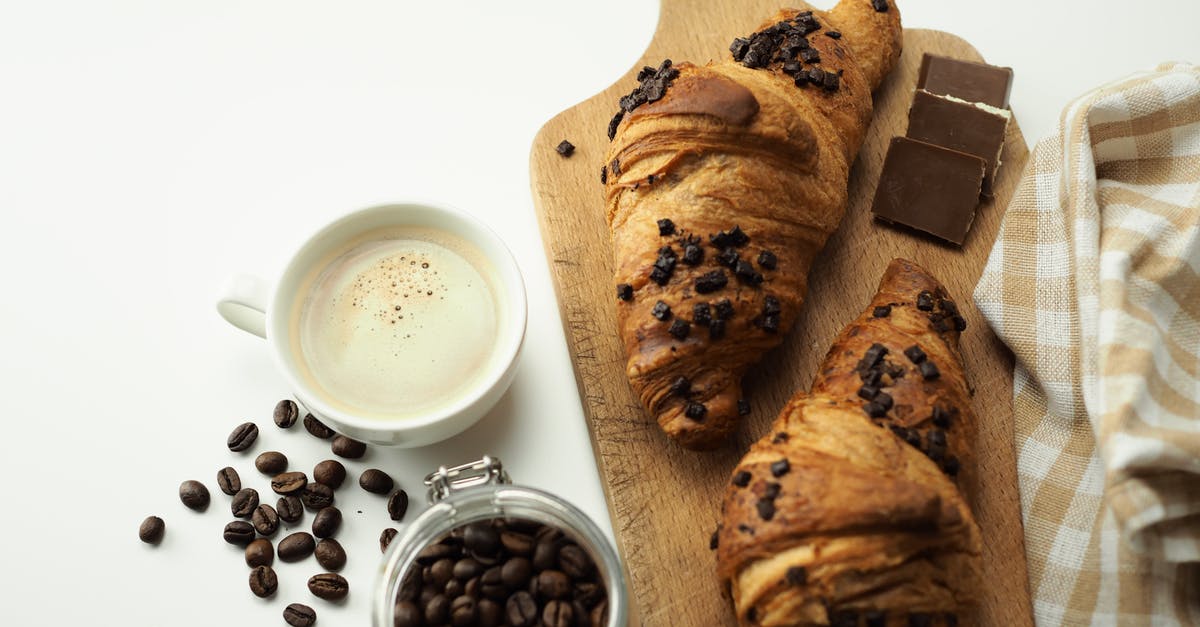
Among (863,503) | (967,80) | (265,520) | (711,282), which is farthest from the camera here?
(967,80)

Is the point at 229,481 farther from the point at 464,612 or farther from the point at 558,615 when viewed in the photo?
the point at 558,615

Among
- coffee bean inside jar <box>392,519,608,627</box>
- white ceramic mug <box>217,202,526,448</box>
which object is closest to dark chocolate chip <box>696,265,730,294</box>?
white ceramic mug <box>217,202,526,448</box>

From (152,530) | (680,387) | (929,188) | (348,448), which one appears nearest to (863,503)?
(680,387)

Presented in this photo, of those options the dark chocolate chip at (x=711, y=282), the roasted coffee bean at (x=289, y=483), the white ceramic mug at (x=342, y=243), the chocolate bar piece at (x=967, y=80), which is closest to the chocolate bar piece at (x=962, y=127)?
the chocolate bar piece at (x=967, y=80)

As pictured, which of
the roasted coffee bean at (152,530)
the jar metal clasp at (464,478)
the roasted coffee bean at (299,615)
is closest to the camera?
the jar metal clasp at (464,478)

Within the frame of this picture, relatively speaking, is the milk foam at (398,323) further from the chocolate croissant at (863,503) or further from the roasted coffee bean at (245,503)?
the chocolate croissant at (863,503)

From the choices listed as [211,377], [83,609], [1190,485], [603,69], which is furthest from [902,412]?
[83,609]

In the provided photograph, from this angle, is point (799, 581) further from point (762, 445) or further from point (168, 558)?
point (168, 558)
